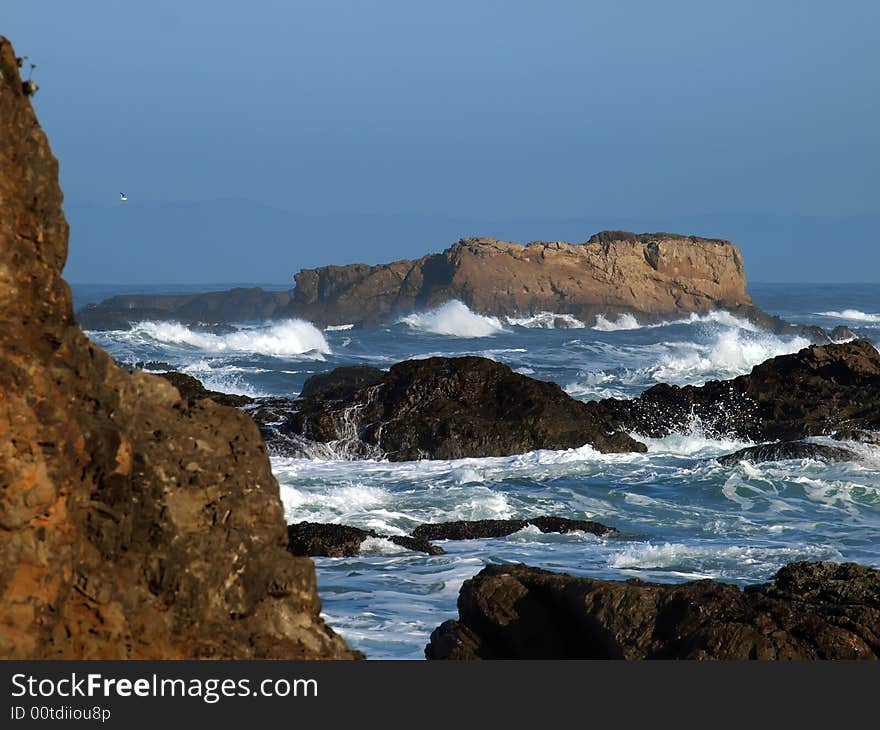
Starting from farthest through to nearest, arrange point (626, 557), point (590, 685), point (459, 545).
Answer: point (459, 545) → point (626, 557) → point (590, 685)

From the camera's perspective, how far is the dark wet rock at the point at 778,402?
2236cm

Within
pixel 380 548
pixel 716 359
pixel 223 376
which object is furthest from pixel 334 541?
pixel 716 359

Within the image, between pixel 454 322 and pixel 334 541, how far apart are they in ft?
158

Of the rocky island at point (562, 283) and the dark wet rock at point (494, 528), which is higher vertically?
the rocky island at point (562, 283)

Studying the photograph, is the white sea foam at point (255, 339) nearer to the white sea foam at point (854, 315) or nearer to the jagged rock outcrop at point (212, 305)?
the jagged rock outcrop at point (212, 305)

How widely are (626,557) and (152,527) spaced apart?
833 cm

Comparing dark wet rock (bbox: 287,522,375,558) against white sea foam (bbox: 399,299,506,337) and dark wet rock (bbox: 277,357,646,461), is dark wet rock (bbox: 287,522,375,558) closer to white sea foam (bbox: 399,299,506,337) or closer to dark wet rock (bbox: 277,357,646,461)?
dark wet rock (bbox: 277,357,646,461)

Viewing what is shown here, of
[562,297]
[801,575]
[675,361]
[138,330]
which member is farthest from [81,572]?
[562,297]

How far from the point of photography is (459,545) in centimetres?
1349

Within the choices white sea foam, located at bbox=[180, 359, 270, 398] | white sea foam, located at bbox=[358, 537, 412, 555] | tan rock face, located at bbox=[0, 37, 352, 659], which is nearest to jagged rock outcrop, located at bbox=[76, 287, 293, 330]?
white sea foam, located at bbox=[180, 359, 270, 398]

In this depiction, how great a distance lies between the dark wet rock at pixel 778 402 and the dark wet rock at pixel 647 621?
14.3 meters

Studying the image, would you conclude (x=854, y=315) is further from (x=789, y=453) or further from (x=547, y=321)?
(x=789, y=453)

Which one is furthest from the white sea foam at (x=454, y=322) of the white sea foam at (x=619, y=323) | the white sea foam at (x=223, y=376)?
the white sea foam at (x=223, y=376)

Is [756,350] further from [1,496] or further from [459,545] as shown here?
[1,496]
